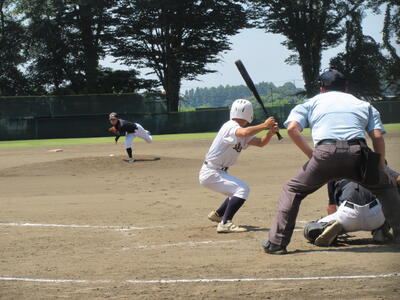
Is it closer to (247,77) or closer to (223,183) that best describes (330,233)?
(223,183)

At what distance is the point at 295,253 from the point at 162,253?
1369 millimetres

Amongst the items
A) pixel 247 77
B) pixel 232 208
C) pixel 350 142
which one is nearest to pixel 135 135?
pixel 247 77

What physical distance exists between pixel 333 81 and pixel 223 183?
2.16 meters

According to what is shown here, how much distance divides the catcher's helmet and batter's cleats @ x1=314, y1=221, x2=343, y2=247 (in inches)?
55.3

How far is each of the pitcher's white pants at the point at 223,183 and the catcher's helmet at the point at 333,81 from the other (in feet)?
6.36

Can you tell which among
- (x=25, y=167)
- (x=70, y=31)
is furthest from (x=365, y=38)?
(x=25, y=167)

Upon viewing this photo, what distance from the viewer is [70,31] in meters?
53.9

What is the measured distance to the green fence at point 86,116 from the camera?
39812 millimetres

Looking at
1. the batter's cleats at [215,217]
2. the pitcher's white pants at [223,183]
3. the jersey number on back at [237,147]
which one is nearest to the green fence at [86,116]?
the batter's cleats at [215,217]

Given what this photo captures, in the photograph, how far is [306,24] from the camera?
188 feet

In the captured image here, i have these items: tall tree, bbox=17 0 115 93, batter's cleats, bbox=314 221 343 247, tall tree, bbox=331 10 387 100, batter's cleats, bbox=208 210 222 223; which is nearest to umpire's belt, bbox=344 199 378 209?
batter's cleats, bbox=314 221 343 247

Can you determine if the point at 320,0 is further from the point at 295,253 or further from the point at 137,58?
the point at 295,253

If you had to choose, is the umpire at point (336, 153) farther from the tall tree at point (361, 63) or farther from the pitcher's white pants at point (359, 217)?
the tall tree at point (361, 63)

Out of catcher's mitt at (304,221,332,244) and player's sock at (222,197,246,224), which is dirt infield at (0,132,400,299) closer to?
catcher's mitt at (304,221,332,244)
